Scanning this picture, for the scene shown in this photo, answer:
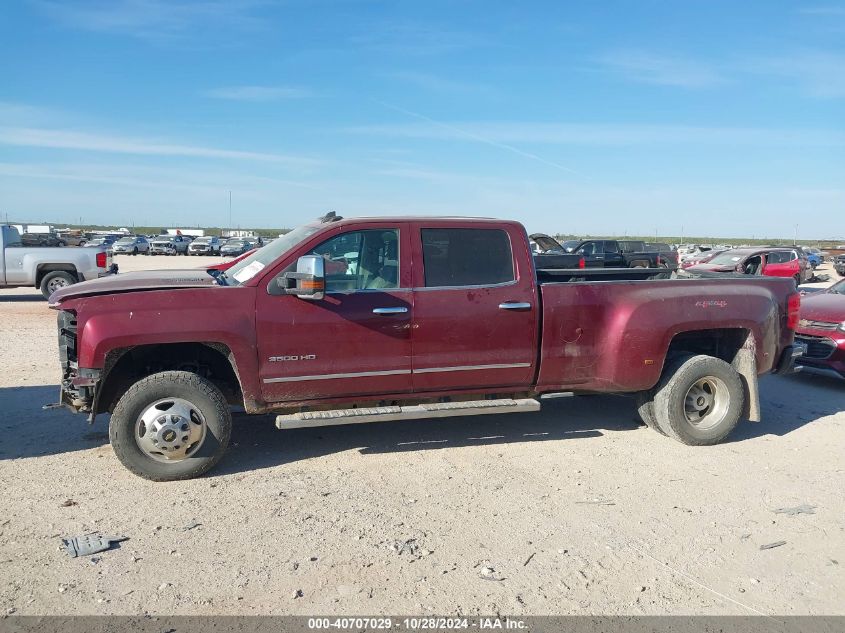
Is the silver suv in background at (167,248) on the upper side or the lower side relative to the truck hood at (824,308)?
upper

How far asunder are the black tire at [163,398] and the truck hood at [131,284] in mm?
647

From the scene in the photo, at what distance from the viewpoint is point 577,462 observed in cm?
561

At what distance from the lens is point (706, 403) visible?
246 inches

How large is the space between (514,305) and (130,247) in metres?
56.5

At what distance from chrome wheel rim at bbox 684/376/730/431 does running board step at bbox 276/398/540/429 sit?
153 centimetres

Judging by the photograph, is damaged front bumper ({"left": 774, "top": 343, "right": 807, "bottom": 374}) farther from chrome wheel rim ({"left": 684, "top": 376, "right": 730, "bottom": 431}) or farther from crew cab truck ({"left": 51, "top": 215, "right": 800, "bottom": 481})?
chrome wheel rim ({"left": 684, "top": 376, "right": 730, "bottom": 431})

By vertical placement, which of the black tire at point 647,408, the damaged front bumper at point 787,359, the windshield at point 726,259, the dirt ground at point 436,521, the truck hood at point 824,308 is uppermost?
the windshield at point 726,259

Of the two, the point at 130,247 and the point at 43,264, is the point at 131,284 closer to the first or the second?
the point at 43,264

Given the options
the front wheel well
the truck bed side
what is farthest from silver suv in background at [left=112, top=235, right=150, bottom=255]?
the truck bed side

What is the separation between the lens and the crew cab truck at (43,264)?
16.0 metres

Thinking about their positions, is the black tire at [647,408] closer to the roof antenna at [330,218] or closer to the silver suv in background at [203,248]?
the roof antenna at [330,218]

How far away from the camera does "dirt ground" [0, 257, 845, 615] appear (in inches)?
142

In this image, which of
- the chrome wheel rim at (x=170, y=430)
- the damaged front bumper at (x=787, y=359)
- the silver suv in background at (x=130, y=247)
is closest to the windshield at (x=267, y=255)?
the chrome wheel rim at (x=170, y=430)

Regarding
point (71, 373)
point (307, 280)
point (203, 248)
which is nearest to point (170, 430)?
point (71, 373)
